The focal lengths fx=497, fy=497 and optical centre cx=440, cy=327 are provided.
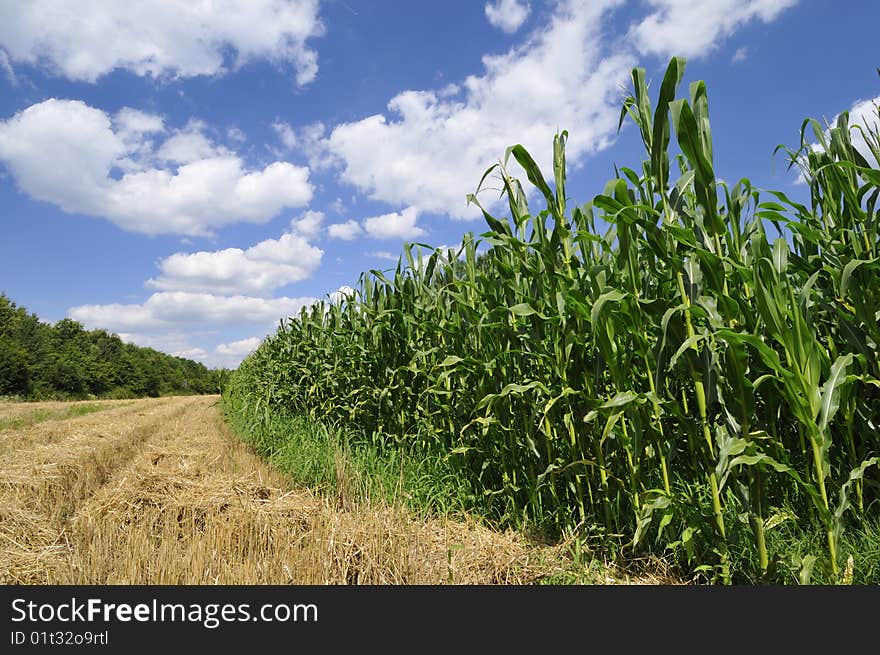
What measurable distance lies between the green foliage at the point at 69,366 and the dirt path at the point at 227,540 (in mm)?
25853

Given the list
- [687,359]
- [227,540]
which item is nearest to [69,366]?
[227,540]

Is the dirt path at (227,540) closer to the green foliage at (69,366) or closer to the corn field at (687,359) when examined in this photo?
the corn field at (687,359)

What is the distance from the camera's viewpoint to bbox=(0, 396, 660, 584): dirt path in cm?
260

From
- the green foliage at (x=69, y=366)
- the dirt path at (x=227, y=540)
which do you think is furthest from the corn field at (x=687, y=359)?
the green foliage at (x=69, y=366)

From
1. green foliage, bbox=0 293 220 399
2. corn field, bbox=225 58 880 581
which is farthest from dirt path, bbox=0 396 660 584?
green foliage, bbox=0 293 220 399

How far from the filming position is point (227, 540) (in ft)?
10.1

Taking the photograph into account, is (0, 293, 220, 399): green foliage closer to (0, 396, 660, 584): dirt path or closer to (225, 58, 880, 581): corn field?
(0, 396, 660, 584): dirt path

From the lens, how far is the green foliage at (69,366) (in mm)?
35469

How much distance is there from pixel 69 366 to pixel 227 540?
4913cm

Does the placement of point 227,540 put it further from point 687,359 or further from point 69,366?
point 69,366

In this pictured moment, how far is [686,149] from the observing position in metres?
2.21

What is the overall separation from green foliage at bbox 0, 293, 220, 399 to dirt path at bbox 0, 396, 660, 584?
25.9 m

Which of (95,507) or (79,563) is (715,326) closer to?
(79,563)

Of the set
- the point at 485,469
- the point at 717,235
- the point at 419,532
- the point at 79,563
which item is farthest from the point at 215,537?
the point at 717,235
